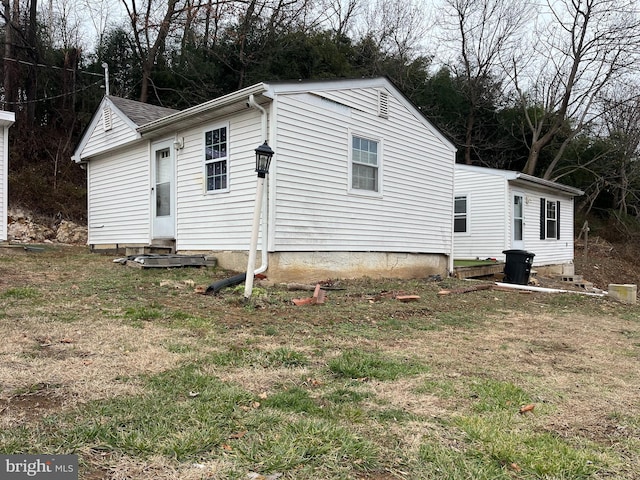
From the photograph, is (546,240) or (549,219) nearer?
(546,240)

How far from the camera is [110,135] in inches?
445

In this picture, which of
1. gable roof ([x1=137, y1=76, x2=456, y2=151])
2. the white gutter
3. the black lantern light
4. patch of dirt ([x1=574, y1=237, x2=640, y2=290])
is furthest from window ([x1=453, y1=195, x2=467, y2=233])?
the black lantern light

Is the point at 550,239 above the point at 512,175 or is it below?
below

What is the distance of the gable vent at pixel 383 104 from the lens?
9438mm

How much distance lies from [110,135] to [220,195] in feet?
14.9

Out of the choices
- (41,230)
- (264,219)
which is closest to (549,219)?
(264,219)

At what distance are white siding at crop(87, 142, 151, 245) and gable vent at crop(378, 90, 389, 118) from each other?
5075 mm

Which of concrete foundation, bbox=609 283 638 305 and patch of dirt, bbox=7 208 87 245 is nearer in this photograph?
concrete foundation, bbox=609 283 638 305

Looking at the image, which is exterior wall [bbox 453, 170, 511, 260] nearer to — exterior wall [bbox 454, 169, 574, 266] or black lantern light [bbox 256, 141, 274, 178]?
exterior wall [bbox 454, 169, 574, 266]

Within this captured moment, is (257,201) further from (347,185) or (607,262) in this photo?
(607,262)

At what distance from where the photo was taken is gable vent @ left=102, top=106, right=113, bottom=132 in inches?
445

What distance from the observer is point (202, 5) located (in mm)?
17984

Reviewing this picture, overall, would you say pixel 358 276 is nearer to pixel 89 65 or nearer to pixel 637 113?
pixel 89 65

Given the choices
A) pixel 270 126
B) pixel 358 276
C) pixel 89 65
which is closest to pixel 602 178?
pixel 358 276
